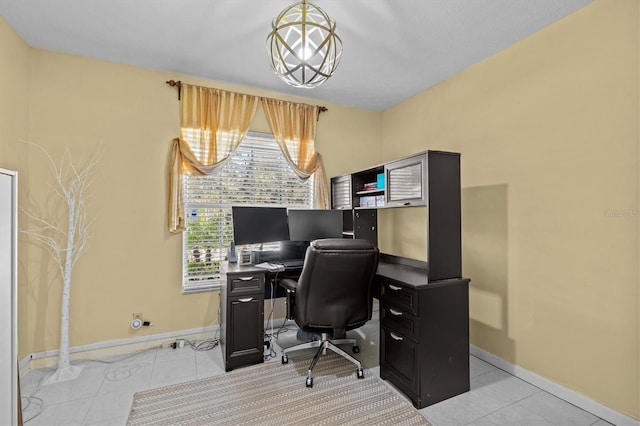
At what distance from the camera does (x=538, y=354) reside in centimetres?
233

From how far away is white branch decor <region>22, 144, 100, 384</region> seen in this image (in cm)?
247

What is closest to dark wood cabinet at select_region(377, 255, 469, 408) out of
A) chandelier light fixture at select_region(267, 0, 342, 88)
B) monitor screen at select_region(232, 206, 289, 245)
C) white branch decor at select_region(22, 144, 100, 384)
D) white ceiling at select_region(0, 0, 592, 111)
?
monitor screen at select_region(232, 206, 289, 245)

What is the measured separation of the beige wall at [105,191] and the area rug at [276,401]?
3.13 feet

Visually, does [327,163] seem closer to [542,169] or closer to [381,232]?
[381,232]

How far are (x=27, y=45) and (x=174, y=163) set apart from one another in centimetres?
146

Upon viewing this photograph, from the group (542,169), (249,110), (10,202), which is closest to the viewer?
(10,202)

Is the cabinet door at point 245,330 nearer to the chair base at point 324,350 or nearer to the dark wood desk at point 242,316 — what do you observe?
the dark wood desk at point 242,316

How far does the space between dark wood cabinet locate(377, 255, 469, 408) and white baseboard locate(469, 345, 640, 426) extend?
0.55 m

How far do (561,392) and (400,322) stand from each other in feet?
4.05

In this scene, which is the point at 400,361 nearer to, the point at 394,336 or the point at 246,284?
the point at 394,336

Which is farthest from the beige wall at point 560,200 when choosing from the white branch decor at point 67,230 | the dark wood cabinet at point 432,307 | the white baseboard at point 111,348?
the white branch decor at point 67,230

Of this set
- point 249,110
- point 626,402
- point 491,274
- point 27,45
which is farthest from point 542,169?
point 27,45

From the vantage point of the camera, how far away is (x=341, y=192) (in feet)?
12.3

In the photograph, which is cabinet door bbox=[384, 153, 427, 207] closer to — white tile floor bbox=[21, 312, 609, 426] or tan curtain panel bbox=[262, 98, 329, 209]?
tan curtain panel bbox=[262, 98, 329, 209]
